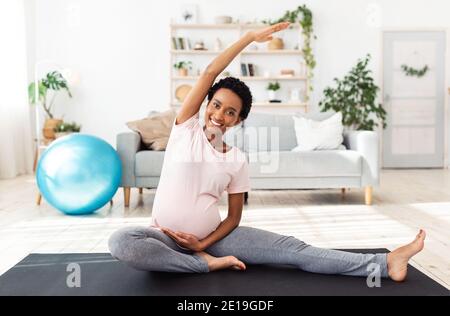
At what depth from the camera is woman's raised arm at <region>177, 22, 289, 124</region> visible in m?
1.91

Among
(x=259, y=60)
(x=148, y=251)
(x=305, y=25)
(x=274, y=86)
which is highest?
(x=305, y=25)

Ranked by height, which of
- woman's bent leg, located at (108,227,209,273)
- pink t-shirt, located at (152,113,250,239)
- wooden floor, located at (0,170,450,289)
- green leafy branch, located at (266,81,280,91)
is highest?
green leafy branch, located at (266,81,280,91)

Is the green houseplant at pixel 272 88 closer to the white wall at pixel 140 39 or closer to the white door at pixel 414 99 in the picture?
the white wall at pixel 140 39

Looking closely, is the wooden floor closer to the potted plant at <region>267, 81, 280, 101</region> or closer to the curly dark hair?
the curly dark hair

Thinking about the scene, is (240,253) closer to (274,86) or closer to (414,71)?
(274,86)

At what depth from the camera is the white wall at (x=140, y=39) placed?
6.88 m

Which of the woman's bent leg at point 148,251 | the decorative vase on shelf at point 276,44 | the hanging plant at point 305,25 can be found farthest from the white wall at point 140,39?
the woman's bent leg at point 148,251

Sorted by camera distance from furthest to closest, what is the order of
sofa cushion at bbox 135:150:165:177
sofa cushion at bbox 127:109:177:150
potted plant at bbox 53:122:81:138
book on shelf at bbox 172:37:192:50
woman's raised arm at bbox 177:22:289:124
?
book on shelf at bbox 172:37:192:50 < potted plant at bbox 53:122:81:138 < sofa cushion at bbox 127:109:177:150 < sofa cushion at bbox 135:150:165:177 < woman's raised arm at bbox 177:22:289:124

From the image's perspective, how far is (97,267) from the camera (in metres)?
2.16

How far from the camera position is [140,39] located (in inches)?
274

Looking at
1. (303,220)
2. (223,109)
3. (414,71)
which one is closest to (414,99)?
(414,71)

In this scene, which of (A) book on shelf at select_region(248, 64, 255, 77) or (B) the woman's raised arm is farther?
(A) book on shelf at select_region(248, 64, 255, 77)

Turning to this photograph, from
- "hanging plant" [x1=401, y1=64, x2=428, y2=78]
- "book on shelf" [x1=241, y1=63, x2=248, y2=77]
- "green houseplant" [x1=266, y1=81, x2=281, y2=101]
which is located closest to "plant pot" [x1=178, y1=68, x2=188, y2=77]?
"book on shelf" [x1=241, y1=63, x2=248, y2=77]

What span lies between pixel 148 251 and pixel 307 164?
2.48 meters
